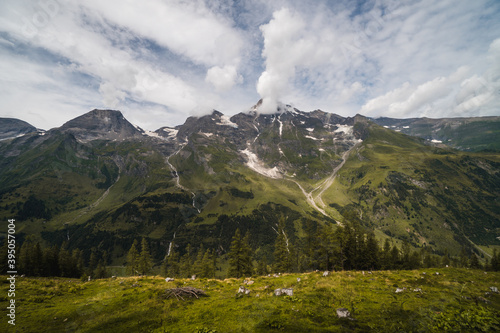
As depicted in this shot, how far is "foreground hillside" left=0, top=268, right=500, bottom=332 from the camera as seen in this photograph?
13.1 m

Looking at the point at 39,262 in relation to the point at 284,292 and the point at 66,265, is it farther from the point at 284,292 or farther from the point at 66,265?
the point at 284,292

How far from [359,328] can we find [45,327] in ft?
68.8

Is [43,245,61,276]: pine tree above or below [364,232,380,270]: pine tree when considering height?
below

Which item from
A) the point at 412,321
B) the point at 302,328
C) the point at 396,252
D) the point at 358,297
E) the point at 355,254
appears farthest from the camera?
the point at 396,252

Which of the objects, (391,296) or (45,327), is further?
(391,296)

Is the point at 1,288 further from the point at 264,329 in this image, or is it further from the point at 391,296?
the point at 391,296

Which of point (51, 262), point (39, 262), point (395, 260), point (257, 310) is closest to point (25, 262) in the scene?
point (39, 262)

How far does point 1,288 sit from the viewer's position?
19.4m

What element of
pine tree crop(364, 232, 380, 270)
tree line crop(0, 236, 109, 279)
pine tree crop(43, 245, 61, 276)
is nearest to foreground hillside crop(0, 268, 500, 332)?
pine tree crop(364, 232, 380, 270)

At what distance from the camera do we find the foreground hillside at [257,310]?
1312 cm

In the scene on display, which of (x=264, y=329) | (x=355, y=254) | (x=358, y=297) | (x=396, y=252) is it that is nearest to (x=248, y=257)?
(x=355, y=254)

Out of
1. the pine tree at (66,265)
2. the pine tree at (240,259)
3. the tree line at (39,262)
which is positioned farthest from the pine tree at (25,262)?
the pine tree at (240,259)

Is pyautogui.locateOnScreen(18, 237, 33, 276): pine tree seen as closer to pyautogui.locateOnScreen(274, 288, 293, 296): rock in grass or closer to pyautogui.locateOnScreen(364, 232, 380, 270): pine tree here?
pyautogui.locateOnScreen(274, 288, 293, 296): rock in grass

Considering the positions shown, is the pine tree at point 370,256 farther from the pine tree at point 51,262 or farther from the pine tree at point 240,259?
the pine tree at point 51,262
